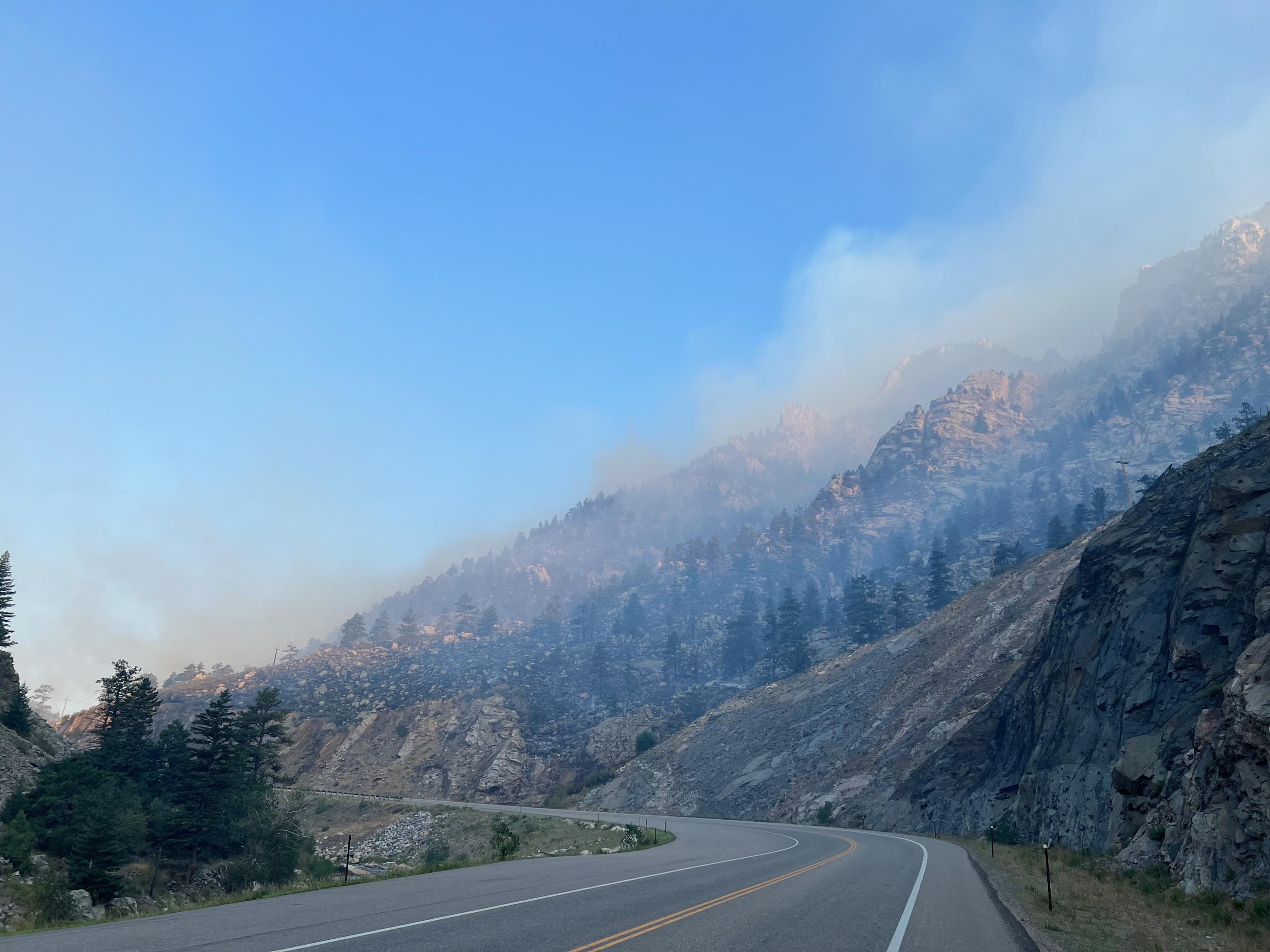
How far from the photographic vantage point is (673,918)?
11.9 metres

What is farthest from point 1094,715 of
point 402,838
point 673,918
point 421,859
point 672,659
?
point 672,659

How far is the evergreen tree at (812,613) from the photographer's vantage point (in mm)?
133375

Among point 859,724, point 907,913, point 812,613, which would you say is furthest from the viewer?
point 812,613

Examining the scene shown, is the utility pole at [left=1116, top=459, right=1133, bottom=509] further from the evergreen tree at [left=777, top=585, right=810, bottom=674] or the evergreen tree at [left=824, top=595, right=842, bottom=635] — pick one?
the evergreen tree at [left=824, top=595, right=842, bottom=635]

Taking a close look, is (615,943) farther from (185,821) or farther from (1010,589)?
(1010,589)

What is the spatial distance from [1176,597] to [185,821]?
5562cm

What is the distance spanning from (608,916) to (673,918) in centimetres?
111

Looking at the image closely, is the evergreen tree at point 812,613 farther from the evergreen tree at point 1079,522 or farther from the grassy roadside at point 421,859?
the grassy roadside at point 421,859

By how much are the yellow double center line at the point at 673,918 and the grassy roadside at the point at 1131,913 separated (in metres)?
5.29

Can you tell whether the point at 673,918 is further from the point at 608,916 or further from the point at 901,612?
the point at 901,612

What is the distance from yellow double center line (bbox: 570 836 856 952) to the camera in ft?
31.3

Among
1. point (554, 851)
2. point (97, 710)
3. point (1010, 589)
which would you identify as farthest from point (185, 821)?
point (97, 710)

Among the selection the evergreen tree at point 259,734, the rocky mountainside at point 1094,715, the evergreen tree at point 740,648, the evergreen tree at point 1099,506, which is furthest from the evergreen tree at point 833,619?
the evergreen tree at point 259,734

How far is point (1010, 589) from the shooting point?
69938 mm
